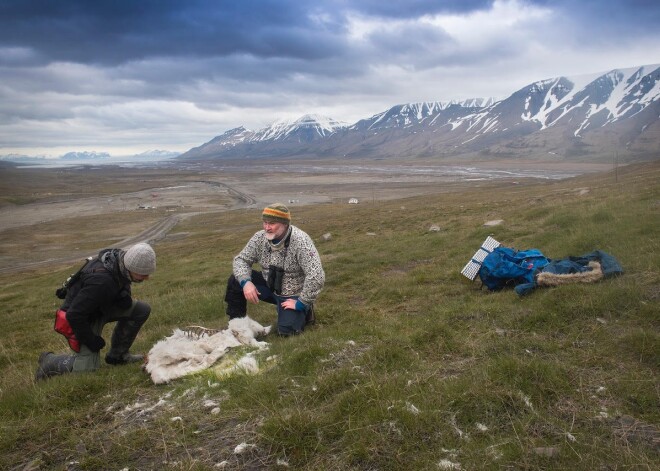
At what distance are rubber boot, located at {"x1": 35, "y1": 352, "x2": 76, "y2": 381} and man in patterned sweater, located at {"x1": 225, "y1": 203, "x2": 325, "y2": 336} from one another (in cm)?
268

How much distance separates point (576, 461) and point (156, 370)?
17.0ft

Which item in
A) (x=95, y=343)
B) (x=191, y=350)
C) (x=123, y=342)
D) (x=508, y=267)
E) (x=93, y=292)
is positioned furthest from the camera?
(x=508, y=267)

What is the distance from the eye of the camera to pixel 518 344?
19.5 ft

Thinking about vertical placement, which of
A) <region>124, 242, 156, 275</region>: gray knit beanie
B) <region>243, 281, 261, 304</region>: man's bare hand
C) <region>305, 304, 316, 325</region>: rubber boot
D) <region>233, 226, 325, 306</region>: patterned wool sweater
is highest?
<region>124, 242, 156, 275</region>: gray knit beanie

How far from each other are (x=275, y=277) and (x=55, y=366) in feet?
12.1

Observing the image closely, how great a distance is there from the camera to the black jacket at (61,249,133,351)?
6.13 meters

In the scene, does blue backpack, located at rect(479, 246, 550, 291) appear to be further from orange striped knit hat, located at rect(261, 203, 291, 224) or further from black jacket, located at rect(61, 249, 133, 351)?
black jacket, located at rect(61, 249, 133, 351)

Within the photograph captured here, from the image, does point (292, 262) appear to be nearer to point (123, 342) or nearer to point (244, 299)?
point (244, 299)

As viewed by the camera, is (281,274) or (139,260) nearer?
(139,260)

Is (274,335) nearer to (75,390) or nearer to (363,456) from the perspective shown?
(75,390)

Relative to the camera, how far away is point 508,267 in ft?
29.6

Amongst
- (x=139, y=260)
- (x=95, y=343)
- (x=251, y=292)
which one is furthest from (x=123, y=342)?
(x=251, y=292)

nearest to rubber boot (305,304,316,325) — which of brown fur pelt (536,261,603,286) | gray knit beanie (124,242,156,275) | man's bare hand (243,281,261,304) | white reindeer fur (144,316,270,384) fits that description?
white reindeer fur (144,316,270,384)

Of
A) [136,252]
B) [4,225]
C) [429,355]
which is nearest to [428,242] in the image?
[429,355]
